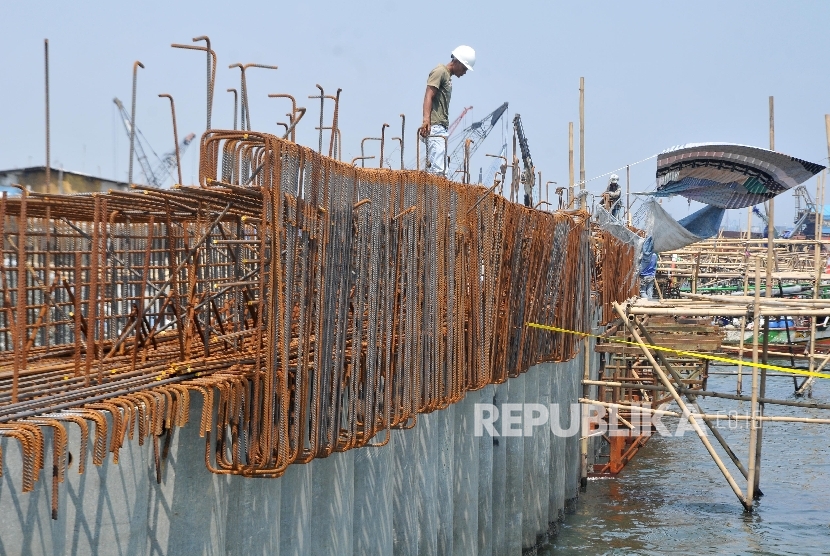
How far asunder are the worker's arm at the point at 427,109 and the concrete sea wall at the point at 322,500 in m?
3.34

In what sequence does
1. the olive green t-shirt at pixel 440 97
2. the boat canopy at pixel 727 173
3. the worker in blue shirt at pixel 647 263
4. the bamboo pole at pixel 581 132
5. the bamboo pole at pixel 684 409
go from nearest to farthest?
1. the olive green t-shirt at pixel 440 97
2. the bamboo pole at pixel 684 409
3. the boat canopy at pixel 727 173
4. the bamboo pole at pixel 581 132
5. the worker in blue shirt at pixel 647 263

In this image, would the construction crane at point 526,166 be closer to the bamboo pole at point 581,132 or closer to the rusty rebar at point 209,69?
the bamboo pole at point 581,132

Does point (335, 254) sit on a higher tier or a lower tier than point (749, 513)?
higher

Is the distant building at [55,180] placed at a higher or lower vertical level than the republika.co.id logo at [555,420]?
higher

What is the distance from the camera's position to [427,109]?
12.6 meters

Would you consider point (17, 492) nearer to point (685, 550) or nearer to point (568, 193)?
point (685, 550)

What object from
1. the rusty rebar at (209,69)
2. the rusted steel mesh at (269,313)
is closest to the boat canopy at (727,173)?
the rusted steel mesh at (269,313)

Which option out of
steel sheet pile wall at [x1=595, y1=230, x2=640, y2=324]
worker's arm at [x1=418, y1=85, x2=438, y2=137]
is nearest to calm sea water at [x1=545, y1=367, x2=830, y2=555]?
steel sheet pile wall at [x1=595, y1=230, x2=640, y2=324]

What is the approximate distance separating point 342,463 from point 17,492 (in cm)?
338

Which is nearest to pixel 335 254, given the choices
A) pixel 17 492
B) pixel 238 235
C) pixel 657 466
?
pixel 238 235

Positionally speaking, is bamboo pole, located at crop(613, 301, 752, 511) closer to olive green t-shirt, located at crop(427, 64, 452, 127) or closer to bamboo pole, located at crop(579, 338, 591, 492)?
bamboo pole, located at crop(579, 338, 591, 492)

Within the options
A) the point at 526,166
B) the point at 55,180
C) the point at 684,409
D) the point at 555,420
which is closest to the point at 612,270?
the point at 526,166

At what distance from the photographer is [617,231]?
22.5 metres

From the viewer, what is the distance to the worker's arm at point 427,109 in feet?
41.2
